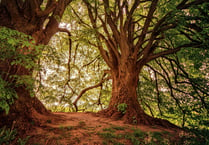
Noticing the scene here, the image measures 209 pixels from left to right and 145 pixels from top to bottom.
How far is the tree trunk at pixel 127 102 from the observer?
676 centimetres

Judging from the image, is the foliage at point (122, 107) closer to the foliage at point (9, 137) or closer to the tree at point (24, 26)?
the tree at point (24, 26)

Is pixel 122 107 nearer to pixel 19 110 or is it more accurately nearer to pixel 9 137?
pixel 19 110

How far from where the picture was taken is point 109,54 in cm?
887

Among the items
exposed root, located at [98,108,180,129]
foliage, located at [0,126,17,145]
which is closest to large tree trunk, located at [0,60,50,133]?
foliage, located at [0,126,17,145]

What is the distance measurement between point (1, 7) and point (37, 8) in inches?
47.1

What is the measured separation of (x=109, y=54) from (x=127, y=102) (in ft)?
10.6

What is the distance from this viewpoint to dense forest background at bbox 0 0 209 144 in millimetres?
3472

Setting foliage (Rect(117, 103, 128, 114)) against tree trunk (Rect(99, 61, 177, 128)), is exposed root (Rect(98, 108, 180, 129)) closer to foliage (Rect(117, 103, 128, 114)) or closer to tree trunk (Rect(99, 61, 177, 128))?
tree trunk (Rect(99, 61, 177, 128))

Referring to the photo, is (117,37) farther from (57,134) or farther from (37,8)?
(57,134)

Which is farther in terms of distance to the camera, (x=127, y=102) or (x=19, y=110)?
(x=127, y=102)

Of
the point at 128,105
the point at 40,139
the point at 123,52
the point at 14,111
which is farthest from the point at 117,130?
the point at 123,52

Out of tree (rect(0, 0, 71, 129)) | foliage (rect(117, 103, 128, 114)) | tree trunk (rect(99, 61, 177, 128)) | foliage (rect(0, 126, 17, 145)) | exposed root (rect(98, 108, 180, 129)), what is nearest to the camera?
foliage (rect(0, 126, 17, 145))

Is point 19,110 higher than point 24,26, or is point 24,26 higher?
point 24,26

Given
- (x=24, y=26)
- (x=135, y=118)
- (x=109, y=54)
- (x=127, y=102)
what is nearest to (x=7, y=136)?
(x=24, y=26)
